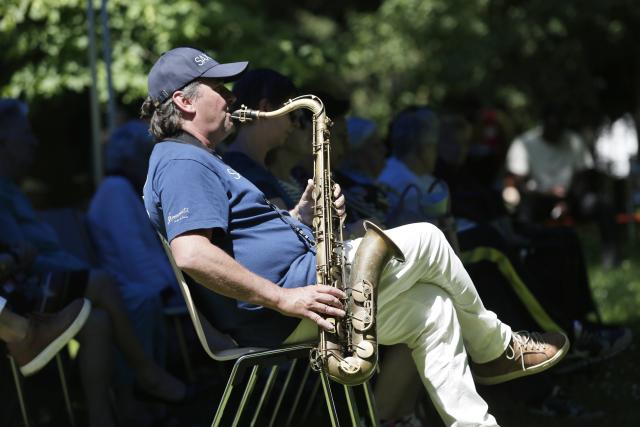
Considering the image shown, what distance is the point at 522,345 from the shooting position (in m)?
3.80

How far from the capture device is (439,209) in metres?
4.73

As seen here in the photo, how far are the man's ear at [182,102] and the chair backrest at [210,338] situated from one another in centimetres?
44

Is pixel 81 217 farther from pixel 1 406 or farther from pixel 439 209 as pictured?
pixel 439 209

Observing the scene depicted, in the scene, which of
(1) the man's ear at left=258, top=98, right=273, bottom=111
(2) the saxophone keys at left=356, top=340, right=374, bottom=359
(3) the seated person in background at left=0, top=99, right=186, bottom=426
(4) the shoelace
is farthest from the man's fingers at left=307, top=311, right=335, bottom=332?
(3) the seated person in background at left=0, top=99, right=186, bottom=426

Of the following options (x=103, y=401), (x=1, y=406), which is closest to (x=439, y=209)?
(x=103, y=401)

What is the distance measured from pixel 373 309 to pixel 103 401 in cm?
154

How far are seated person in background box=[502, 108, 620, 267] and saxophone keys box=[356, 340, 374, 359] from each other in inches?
266

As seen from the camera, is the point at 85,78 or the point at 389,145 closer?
the point at 389,145

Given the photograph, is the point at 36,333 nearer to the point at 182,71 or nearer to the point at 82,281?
the point at 82,281

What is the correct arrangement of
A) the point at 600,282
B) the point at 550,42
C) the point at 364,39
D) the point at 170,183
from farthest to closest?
1. the point at 364,39
2. the point at 550,42
3. the point at 600,282
4. the point at 170,183

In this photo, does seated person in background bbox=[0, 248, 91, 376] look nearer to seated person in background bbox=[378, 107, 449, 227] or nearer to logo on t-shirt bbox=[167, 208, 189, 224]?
logo on t-shirt bbox=[167, 208, 189, 224]

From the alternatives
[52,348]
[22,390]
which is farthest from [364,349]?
[22,390]

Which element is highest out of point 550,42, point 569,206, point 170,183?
point 170,183

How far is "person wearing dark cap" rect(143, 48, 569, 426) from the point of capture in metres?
3.28
